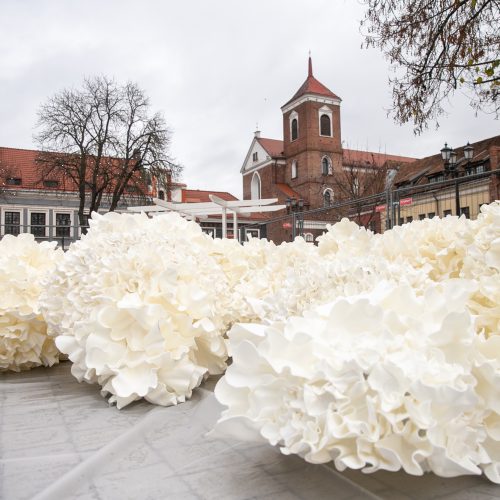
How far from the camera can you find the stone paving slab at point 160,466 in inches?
64.3

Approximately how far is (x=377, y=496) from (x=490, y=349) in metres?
0.64

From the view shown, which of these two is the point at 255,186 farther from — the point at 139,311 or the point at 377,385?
the point at 377,385

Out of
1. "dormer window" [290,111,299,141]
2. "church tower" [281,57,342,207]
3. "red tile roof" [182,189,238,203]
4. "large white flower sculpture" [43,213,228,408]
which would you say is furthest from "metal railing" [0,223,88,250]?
"dormer window" [290,111,299,141]

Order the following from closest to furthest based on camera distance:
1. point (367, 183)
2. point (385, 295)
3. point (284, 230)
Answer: point (385, 295) < point (284, 230) < point (367, 183)

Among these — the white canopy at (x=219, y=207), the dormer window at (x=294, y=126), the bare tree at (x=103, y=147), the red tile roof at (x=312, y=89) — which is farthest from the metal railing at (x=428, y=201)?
the dormer window at (x=294, y=126)

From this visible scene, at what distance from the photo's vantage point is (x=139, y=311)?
8.58ft

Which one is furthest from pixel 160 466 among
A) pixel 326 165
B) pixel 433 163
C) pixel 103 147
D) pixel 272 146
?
pixel 272 146

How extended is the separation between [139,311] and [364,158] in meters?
59.5

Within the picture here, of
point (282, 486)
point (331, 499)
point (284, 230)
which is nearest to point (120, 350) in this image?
point (282, 486)

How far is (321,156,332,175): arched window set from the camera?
172ft

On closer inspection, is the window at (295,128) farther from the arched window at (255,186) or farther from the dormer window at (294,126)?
the arched window at (255,186)

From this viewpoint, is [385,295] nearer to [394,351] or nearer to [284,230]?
[394,351]

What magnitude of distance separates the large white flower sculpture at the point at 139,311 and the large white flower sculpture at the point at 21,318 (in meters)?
0.39

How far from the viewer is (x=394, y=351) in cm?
157
